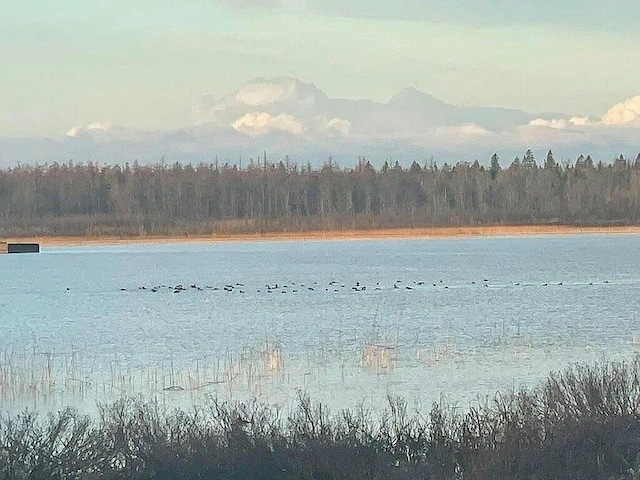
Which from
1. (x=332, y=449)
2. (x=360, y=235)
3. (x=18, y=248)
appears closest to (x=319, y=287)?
(x=332, y=449)

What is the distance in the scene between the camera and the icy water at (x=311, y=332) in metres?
14.2

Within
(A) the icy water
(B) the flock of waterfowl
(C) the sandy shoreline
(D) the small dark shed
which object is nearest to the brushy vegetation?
(A) the icy water

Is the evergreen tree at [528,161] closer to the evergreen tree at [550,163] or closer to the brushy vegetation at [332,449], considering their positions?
the evergreen tree at [550,163]

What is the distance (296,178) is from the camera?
103000mm

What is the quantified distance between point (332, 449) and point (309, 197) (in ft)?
303

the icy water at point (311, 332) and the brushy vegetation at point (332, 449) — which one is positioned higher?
the brushy vegetation at point (332, 449)

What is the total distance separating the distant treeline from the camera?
285 ft

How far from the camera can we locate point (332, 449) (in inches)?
302

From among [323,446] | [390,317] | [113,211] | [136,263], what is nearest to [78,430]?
[323,446]

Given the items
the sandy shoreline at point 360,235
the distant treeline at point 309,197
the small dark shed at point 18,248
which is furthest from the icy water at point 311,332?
the distant treeline at point 309,197

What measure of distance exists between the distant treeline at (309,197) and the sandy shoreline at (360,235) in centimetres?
97

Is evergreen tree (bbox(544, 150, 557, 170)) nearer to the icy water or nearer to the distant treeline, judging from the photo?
the distant treeline

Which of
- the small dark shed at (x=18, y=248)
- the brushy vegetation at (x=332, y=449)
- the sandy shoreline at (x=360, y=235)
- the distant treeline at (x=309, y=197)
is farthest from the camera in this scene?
the distant treeline at (x=309, y=197)

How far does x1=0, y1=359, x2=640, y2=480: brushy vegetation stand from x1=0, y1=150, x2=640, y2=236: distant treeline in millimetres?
73349
